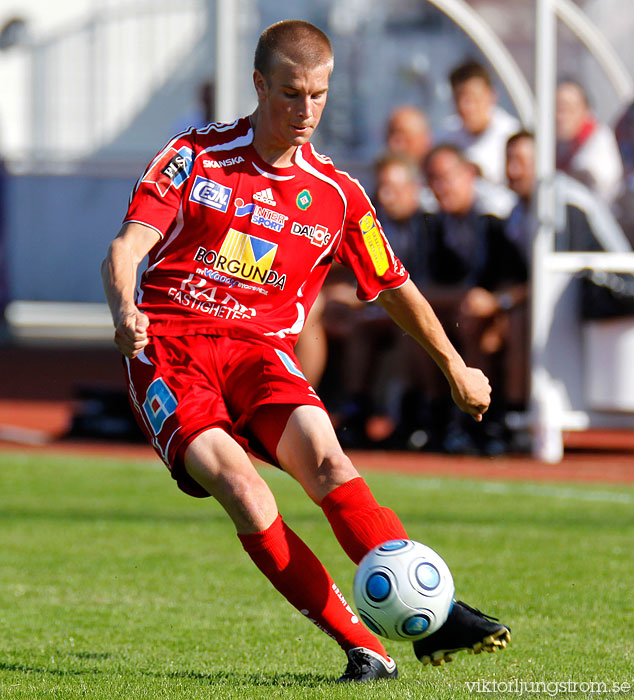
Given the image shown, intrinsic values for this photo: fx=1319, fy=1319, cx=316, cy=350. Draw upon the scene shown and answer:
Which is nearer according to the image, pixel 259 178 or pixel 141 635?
pixel 259 178

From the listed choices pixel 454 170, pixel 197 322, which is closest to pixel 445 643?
pixel 197 322

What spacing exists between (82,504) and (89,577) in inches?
85.1

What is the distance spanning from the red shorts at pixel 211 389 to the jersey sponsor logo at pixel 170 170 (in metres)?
0.49

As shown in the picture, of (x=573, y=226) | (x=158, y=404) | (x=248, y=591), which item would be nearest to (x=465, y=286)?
(x=573, y=226)

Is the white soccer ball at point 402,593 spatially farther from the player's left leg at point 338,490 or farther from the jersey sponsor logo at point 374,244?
the jersey sponsor logo at point 374,244

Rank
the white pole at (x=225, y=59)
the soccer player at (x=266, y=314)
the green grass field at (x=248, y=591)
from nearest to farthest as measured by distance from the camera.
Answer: the soccer player at (x=266, y=314) < the green grass field at (x=248, y=591) < the white pole at (x=225, y=59)

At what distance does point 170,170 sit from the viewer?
414 centimetres

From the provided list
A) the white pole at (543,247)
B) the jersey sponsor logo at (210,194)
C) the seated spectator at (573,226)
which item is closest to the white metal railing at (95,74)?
the seated spectator at (573,226)

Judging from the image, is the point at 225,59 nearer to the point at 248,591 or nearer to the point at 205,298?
the point at 248,591

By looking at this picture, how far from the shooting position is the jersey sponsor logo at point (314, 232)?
14.1 ft

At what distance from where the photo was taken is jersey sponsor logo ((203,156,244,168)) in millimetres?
4211

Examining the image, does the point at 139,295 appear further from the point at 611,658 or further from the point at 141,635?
the point at 611,658

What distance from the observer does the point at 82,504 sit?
8086 mm

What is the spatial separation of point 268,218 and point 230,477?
2.85 ft
